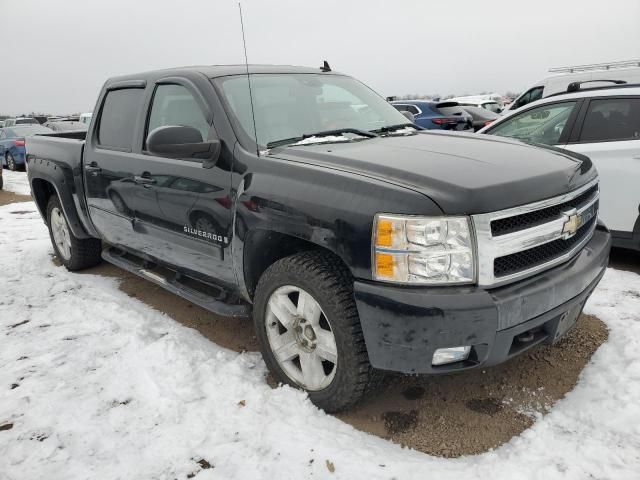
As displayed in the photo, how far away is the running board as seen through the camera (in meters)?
3.11

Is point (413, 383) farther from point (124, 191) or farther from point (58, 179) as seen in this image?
point (58, 179)

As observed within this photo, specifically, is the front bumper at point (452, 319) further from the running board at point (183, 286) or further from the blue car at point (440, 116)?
the blue car at point (440, 116)

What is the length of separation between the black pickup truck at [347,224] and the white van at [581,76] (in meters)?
6.98

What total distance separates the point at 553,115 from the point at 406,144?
2897mm

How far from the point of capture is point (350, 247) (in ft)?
7.34

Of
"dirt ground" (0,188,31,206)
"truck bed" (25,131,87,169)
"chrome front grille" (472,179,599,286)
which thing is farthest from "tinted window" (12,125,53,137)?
"chrome front grille" (472,179,599,286)

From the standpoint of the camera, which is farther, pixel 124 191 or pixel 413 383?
pixel 124 191

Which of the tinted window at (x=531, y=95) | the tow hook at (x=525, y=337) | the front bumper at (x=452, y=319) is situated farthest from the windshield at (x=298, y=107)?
the tinted window at (x=531, y=95)

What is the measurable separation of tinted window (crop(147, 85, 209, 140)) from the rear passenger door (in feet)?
11.3

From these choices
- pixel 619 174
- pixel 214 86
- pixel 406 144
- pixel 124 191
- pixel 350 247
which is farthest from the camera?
pixel 619 174

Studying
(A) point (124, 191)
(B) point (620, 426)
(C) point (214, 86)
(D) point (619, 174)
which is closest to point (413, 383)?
(B) point (620, 426)

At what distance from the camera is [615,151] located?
4.39m

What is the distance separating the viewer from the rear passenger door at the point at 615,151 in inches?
169

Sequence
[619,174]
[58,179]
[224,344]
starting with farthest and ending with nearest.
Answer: [58,179] < [619,174] < [224,344]
